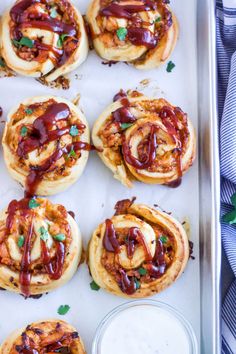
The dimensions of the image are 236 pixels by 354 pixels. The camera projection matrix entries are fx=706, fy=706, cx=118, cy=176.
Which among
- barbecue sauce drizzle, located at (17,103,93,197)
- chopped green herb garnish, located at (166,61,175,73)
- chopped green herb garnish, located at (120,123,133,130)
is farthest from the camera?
chopped green herb garnish, located at (166,61,175,73)

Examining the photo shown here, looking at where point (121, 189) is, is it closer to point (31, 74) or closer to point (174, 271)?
point (174, 271)

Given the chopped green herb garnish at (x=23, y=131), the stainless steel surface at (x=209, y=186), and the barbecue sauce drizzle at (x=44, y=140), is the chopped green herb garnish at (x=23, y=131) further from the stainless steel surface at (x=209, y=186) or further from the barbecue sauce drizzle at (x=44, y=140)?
the stainless steel surface at (x=209, y=186)

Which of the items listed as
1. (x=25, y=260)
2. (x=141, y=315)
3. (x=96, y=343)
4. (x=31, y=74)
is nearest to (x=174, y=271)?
(x=141, y=315)

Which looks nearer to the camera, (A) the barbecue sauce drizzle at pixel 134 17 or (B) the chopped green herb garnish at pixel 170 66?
(A) the barbecue sauce drizzle at pixel 134 17

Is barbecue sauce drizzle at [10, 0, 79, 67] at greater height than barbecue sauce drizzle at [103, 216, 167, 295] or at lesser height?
greater

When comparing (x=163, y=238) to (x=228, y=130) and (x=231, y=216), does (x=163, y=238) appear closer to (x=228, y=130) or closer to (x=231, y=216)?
(x=231, y=216)

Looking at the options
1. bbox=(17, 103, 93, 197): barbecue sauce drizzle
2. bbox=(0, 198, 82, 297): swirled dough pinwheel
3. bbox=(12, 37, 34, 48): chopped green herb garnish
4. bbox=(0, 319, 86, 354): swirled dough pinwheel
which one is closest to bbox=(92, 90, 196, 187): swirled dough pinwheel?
bbox=(17, 103, 93, 197): barbecue sauce drizzle

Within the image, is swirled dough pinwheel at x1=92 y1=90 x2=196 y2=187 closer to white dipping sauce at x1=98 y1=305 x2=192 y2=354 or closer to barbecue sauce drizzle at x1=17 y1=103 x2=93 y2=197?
barbecue sauce drizzle at x1=17 y1=103 x2=93 y2=197

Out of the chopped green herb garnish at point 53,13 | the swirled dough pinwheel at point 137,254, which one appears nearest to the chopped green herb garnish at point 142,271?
the swirled dough pinwheel at point 137,254
